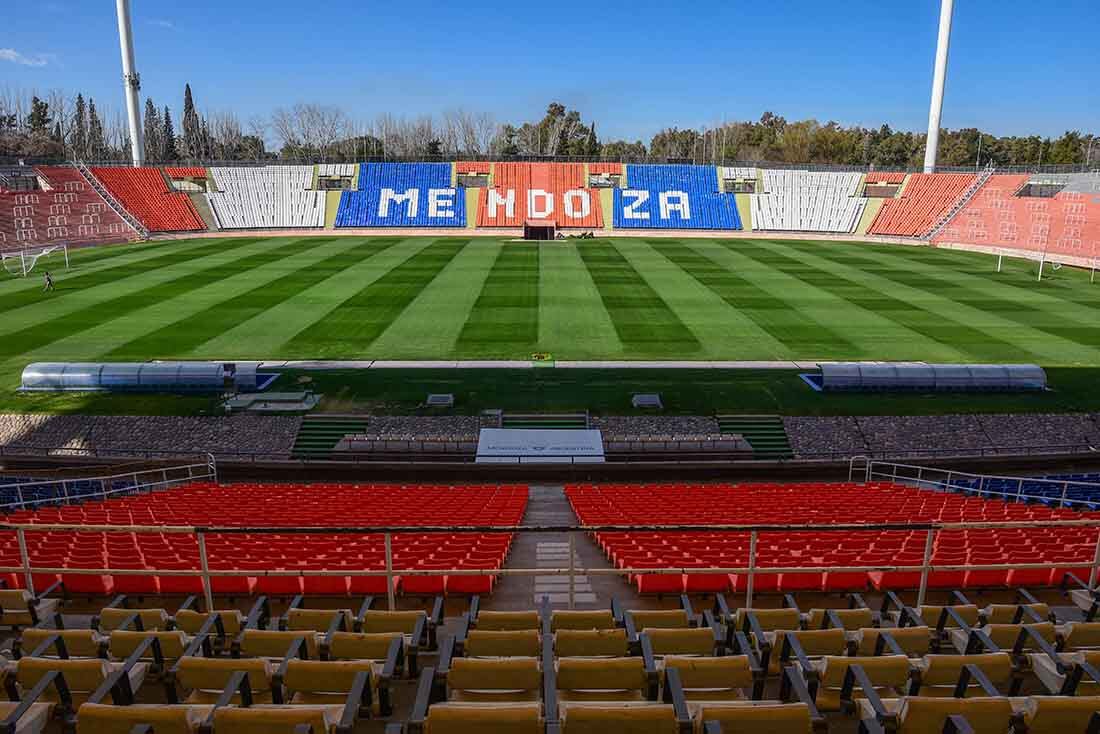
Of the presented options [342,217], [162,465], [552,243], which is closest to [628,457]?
[162,465]

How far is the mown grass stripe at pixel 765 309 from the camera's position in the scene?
109ft

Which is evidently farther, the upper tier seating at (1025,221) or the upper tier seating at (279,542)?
the upper tier seating at (1025,221)

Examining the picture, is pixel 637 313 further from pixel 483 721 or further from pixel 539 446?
pixel 483 721

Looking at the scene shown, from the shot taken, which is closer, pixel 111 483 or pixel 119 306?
pixel 111 483

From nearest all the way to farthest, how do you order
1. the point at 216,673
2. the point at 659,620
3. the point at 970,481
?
the point at 216,673
the point at 659,620
the point at 970,481

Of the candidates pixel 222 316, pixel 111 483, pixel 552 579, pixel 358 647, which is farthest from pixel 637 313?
pixel 358 647

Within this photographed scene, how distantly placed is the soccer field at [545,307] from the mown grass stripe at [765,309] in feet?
0.49

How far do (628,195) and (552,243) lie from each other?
19.2 metres

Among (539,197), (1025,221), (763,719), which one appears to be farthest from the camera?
(539,197)

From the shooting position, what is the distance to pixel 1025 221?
63594 millimetres

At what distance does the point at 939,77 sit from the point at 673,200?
29.8 meters

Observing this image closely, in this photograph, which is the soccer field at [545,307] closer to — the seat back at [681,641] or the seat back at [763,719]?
the seat back at [681,641]

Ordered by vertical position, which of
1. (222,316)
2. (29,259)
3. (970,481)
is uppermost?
(29,259)

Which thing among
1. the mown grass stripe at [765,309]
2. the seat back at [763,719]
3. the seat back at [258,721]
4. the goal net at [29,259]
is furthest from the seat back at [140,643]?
the goal net at [29,259]
